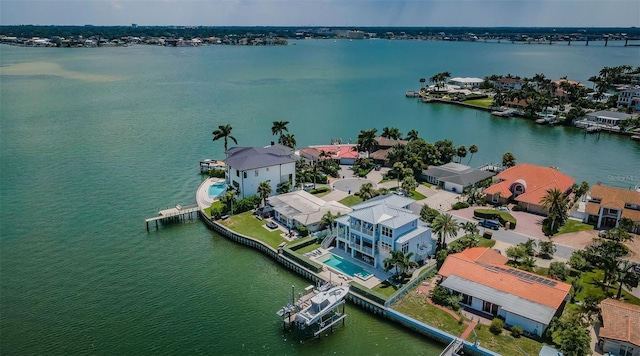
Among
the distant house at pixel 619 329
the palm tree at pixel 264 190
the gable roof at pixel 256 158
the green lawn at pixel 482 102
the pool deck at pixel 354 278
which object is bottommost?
the pool deck at pixel 354 278

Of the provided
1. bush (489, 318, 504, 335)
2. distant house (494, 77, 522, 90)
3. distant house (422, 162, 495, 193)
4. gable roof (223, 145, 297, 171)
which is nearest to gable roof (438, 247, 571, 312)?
bush (489, 318, 504, 335)

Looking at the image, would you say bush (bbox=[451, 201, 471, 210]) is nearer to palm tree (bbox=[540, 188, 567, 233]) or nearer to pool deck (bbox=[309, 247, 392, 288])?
palm tree (bbox=[540, 188, 567, 233])

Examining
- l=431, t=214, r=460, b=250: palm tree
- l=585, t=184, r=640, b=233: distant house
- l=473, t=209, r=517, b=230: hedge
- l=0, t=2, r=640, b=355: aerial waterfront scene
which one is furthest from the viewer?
l=473, t=209, r=517, b=230: hedge

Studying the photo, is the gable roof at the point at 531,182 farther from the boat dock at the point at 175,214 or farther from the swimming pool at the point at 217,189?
the boat dock at the point at 175,214

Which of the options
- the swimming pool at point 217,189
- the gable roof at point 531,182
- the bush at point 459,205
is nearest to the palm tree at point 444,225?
the bush at point 459,205

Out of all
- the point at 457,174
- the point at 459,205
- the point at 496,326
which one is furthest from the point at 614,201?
the point at 496,326

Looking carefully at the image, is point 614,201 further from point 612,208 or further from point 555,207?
point 555,207
